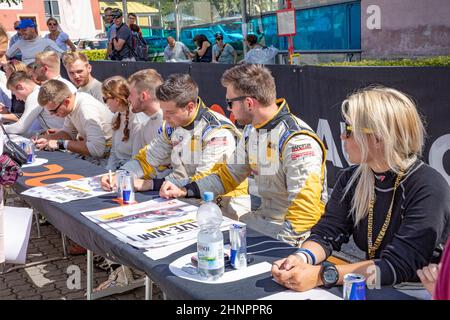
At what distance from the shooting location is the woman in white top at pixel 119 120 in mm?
4676

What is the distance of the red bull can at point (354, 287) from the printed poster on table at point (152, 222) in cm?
90

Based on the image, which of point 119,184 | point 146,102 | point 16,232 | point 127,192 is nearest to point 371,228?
point 127,192

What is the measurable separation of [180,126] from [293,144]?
112cm

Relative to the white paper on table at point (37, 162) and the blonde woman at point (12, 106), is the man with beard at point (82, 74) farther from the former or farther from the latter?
the white paper on table at point (37, 162)

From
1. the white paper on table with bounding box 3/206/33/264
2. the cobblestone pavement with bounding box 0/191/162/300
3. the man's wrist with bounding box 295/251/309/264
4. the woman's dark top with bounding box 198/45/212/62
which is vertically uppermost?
the woman's dark top with bounding box 198/45/212/62

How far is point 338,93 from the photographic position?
5293 mm

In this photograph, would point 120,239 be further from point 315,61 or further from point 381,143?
point 315,61

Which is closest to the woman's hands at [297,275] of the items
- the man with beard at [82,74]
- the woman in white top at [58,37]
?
the man with beard at [82,74]

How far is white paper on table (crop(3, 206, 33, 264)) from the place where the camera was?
305 centimetres

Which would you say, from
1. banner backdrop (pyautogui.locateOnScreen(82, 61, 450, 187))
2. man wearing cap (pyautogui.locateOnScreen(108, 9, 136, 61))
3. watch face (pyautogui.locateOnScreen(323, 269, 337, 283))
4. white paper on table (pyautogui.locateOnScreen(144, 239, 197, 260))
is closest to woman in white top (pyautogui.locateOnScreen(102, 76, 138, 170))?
banner backdrop (pyautogui.locateOnScreen(82, 61, 450, 187))

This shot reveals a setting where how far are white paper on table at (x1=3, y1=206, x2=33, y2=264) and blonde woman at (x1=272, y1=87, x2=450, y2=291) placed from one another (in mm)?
1719

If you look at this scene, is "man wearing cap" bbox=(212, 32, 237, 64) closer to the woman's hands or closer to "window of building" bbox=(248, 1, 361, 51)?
"window of building" bbox=(248, 1, 361, 51)

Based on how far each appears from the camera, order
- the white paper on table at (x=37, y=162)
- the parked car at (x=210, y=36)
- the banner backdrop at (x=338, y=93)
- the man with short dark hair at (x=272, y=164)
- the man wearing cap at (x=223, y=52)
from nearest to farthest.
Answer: the man with short dark hair at (x=272, y=164) → the banner backdrop at (x=338, y=93) → the white paper on table at (x=37, y=162) → the man wearing cap at (x=223, y=52) → the parked car at (x=210, y=36)

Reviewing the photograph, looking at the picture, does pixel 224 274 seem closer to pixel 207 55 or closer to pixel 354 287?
pixel 354 287
